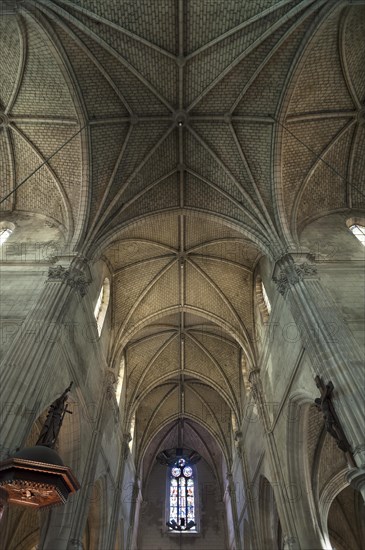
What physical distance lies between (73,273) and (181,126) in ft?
21.4

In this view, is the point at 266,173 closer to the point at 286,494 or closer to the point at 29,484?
the point at 286,494

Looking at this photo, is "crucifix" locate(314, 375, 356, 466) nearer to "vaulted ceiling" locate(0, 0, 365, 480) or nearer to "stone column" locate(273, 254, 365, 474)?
"stone column" locate(273, 254, 365, 474)

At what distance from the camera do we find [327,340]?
29.6 feet

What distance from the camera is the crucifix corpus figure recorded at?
748 centimetres

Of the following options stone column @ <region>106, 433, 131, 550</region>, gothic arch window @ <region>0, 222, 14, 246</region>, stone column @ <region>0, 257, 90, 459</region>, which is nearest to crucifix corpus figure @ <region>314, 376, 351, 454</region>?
stone column @ <region>0, 257, 90, 459</region>

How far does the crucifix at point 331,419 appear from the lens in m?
7.41

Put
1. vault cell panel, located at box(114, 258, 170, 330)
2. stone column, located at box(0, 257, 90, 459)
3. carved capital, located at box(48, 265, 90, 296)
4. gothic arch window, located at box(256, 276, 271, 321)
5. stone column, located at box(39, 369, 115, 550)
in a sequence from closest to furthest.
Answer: stone column, located at box(0, 257, 90, 459) < stone column, located at box(39, 369, 115, 550) < carved capital, located at box(48, 265, 90, 296) < gothic arch window, located at box(256, 276, 271, 321) < vault cell panel, located at box(114, 258, 170, 330)

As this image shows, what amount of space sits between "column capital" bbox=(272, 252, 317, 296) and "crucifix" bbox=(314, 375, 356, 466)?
11.5 feet

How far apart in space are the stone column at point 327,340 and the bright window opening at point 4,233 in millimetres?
9389

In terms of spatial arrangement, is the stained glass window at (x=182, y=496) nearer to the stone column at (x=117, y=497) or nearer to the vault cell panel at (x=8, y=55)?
the stone column at (x=117, y=497)

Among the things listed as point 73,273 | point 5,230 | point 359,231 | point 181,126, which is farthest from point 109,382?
point 359,231

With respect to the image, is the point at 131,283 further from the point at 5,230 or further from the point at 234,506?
the point at 234,506

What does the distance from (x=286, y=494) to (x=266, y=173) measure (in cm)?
1037

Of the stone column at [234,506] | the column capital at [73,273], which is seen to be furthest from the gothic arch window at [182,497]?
the column capital at [73,273]
